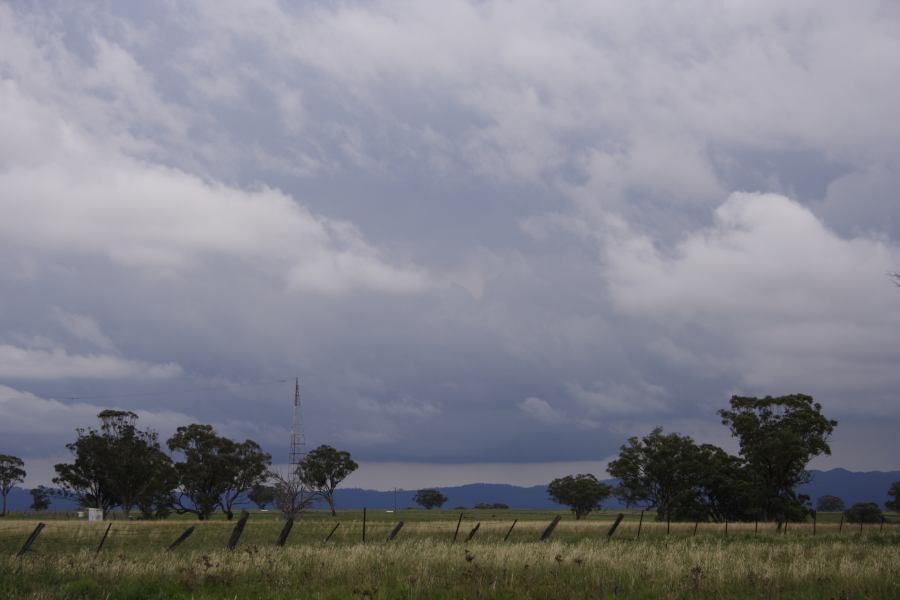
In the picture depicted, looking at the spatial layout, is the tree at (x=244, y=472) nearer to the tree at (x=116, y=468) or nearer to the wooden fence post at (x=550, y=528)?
the tree at (x=116, y=468)

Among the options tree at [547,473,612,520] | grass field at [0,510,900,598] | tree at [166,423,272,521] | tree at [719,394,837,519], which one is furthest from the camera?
tree at [547,473,612,520]

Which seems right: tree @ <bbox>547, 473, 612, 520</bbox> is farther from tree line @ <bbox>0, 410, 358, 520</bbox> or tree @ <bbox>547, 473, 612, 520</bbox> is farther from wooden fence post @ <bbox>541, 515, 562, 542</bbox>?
wooden fence post @ <bbox>541, 515, 562, 542</bbox>

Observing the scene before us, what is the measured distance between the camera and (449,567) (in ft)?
70.4

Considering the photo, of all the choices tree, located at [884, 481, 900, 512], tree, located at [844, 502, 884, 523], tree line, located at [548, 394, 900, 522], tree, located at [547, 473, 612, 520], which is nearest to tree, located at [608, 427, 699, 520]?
tree line, located at [548, 394, 900, 522]

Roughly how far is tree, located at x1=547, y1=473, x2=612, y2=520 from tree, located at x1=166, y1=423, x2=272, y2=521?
6415 cm

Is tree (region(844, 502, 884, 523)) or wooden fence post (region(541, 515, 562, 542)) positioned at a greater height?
wooden fence post (region(541, 515, 562, 542))

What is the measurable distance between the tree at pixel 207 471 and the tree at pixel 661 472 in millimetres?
49202

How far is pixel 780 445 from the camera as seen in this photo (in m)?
76.1

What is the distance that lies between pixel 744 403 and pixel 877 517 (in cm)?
4545

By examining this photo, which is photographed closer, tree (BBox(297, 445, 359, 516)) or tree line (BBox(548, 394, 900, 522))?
tree line (BBox(548, 394, 900, 522))

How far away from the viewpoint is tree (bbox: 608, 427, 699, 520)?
89500 mm

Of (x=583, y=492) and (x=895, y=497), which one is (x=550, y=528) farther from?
(x=895, y=497)

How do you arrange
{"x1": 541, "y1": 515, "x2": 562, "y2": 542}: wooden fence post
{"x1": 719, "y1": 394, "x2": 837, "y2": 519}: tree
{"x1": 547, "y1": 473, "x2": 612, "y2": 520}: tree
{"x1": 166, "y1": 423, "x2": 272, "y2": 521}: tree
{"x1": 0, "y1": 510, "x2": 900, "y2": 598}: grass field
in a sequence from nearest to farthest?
1. {"x1": 0, "y1": 510, "x2": 900, "y2": 598}: grass field
2. {"x1": 541, "y1": 515, "x2": 562, "y2": 542}: wooden fence post
3. {"x1": 719, "y1": 394, "x2": 837, "y2": 519}: tree
4. {"x1": 166, "y1": 423, "x2": 272, "y2": 521}: tree
5. {"x1": 547, "y1": 473, "x2": 612, "y2": 520}: tree

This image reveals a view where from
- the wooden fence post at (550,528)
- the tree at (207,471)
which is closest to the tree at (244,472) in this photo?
the tree at (207,471)
